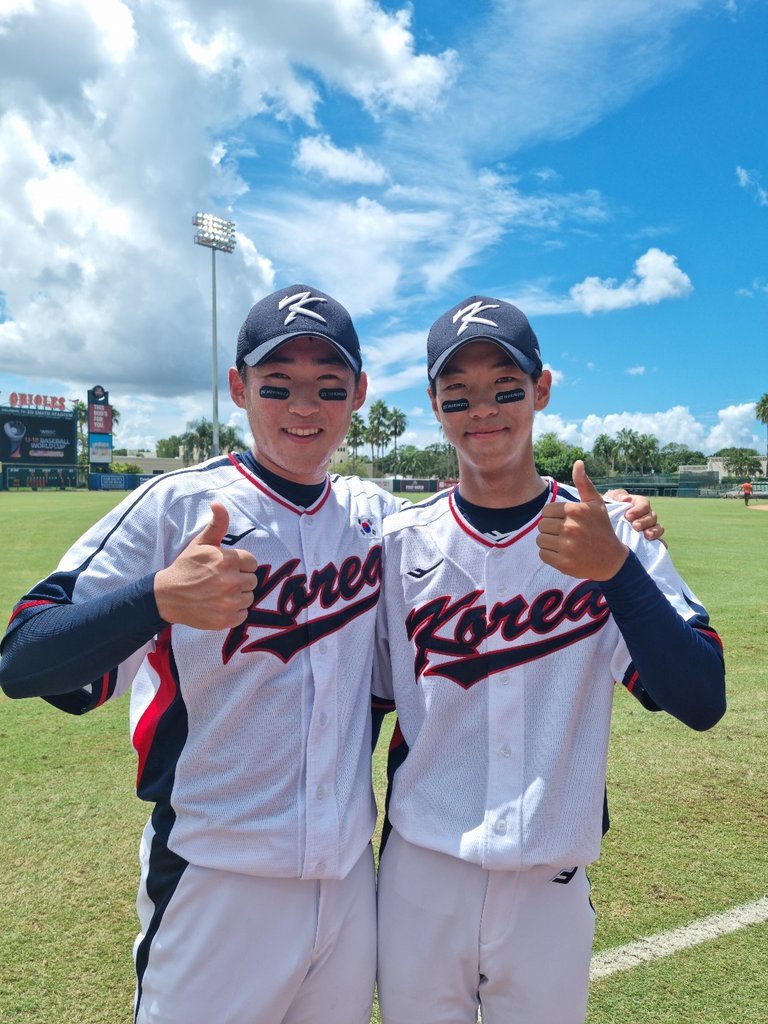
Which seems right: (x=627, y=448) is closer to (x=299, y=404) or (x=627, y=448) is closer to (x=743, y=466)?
(x=743, y=466)

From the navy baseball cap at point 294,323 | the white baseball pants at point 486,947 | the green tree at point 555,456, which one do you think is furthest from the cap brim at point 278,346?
the green tree at point 555,456

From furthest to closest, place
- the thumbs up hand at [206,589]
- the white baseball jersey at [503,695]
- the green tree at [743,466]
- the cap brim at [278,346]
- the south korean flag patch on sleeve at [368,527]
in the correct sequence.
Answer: the green tree at [743,466], the south korean flag patch on sleeve at [368,527], the cap brim at [278,346], the white baseball jersey at [503,695], the thumbs up hand at [206,589]

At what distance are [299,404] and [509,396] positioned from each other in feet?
2.04

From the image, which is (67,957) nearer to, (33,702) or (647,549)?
(647,549)

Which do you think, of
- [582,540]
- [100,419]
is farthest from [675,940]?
[100,419]

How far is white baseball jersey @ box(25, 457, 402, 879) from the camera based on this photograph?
5.97 ft

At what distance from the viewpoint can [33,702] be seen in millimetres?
5645

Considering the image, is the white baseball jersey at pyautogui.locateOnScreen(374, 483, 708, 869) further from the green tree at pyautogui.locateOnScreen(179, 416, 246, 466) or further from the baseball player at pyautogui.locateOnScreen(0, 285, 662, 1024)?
the green tree at pyautogui.locateOnScreen(179, 416, 246, 466)

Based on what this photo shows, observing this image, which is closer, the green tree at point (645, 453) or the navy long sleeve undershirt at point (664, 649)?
the navy long sleeve undershirt at point (664, 649)

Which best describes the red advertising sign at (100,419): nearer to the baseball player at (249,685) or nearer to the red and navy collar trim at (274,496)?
the red and navy collar trim at (274,496)

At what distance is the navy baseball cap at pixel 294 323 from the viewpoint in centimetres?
204

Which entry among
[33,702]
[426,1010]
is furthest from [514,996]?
[33,702]

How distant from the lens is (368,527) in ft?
7.40

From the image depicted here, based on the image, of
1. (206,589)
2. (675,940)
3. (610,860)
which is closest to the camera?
(206,589)
